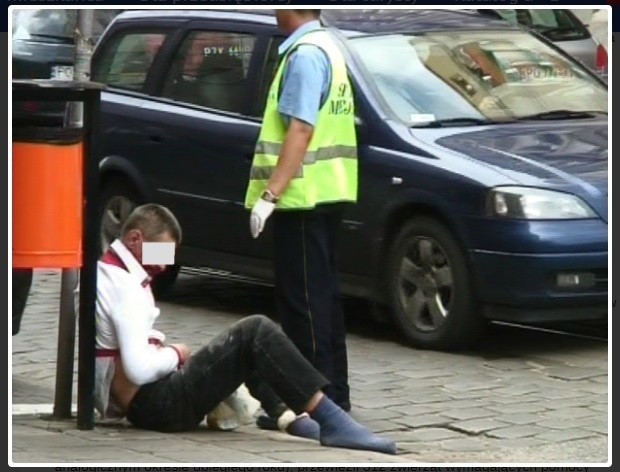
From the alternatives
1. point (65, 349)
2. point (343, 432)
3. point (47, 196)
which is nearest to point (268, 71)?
point (65, 349)

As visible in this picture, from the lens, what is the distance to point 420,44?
387 inches

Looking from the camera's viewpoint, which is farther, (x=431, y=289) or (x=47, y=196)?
(x=431, y=289)

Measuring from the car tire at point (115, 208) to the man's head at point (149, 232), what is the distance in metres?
3.53

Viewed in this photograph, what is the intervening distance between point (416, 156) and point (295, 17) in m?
1.95

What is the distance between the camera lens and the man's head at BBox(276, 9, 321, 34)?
7.35 m

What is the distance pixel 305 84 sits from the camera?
7.26 metres

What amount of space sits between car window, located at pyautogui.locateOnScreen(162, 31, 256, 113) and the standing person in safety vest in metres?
2.74

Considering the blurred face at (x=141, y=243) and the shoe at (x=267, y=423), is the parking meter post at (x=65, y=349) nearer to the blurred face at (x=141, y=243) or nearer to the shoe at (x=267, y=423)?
the blurred face at (x=141, y=243)

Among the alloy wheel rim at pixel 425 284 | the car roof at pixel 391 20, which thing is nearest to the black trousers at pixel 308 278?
the alloy wheel rim at pixel 425 284

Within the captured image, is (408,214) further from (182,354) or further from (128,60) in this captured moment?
(128,60)

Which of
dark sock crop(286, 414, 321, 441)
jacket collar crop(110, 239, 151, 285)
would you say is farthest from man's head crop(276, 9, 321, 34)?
dark sock crop(286, 414, 321, 441)

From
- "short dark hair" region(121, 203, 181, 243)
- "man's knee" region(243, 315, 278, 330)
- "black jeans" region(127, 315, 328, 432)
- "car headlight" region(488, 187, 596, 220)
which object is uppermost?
"car headlight" region(488, 187, 596, 220)

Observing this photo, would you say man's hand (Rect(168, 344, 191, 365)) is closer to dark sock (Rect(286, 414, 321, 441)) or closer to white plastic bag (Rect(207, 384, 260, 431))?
Result: white plastic bag (Rect(207, 384, 260, 431))
